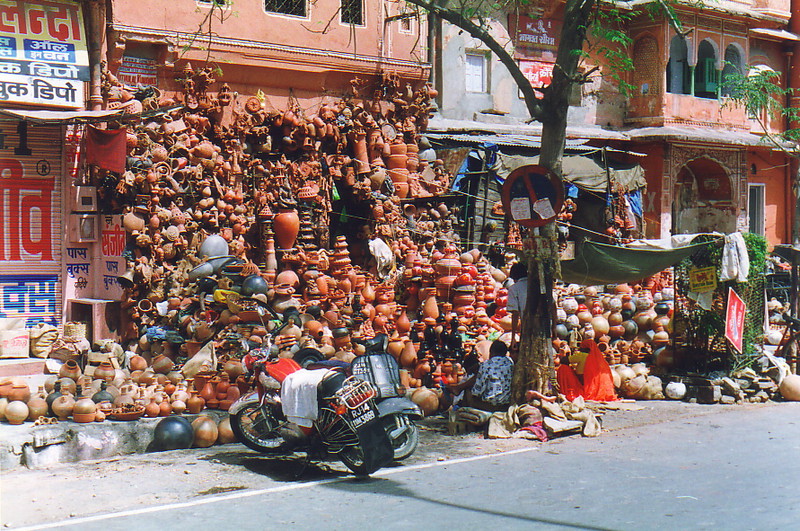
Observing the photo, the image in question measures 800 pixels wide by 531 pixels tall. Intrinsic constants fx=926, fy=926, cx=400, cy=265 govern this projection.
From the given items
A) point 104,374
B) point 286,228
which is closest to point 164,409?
point 104,374

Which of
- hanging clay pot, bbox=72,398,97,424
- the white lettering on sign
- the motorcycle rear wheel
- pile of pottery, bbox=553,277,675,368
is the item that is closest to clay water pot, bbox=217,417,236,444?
the motorcycle rear wheel

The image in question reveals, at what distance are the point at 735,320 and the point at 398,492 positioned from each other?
6.32 metres

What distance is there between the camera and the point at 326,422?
299 inches

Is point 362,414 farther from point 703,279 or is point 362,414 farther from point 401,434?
point 703,279

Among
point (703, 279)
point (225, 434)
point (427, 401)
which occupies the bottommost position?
point (225, 434)

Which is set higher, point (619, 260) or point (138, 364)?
point (619, 260)

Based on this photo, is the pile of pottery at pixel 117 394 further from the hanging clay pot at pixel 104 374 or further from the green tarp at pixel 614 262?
the green tarp at pixel 614 262

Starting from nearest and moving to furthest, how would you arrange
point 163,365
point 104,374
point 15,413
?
point 15,413 → point 104,374 → point 163,365

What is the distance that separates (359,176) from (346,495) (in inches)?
372

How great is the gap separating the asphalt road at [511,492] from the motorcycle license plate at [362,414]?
0.49 meters

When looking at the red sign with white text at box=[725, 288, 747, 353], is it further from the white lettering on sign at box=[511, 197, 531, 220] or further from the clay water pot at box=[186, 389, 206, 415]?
the clay water pot at box=[186, 389, 206, 415]

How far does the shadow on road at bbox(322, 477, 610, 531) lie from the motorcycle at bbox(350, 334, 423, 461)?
37 centimetres

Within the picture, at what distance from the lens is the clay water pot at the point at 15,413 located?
8898 mm

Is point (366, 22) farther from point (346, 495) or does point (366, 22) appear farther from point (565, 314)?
point (346, 495)
